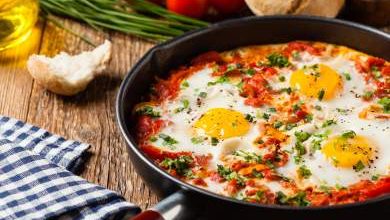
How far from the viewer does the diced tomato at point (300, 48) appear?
4699 millimetres

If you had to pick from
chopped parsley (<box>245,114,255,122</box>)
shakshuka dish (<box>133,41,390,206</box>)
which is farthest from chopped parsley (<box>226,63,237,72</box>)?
chopped parsley (<box>245,114,255,122</box>)

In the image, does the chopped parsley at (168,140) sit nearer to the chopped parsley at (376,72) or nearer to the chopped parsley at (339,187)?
the chopped parsley at (339,187)

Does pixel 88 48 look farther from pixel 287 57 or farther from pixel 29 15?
pixel 287 57

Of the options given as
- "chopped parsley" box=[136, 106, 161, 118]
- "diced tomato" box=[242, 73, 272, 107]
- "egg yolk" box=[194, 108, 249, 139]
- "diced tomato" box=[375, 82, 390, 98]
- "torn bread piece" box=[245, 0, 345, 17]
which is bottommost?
"chopped parsley" box=[136, 106, 161, 118]

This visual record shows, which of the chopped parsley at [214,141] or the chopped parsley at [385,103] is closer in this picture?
the chopped parsley at [214,141]

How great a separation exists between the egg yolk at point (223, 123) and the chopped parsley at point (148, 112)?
255mm

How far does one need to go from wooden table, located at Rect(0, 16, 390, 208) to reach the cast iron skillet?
1.00 feet

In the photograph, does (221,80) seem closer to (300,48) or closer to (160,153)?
(300,48)

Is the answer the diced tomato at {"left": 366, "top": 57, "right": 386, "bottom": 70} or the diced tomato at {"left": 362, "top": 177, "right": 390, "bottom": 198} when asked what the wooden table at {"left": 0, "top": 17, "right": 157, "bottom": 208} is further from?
the diced tomato at {"left": 366, "top": 57, "right": 386, "bottom": 70}

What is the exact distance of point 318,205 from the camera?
355 cm

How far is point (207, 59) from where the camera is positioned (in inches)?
185

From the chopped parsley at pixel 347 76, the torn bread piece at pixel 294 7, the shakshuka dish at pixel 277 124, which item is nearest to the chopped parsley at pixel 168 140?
the shakshuka dish at pixel 277 124

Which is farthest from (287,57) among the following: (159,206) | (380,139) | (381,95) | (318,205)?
(159,206)

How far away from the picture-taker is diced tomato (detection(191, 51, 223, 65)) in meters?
4.70
